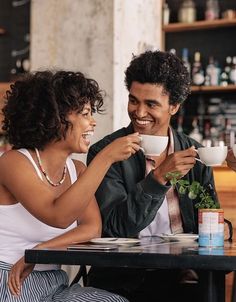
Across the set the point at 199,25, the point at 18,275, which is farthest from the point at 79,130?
the point at 199,25

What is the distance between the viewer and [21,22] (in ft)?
22.0

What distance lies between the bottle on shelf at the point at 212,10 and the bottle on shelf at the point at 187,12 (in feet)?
0.40

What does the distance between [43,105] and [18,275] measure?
59 cm

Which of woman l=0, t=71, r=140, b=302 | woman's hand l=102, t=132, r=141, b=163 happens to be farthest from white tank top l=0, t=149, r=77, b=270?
woman's hand l=102, t=132, r=141, b=163

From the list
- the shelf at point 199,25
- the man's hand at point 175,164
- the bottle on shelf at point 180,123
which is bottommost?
the bottle on shelf at point 180,123


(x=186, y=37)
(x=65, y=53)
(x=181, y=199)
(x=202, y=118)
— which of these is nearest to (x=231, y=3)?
(x=186, y=37)

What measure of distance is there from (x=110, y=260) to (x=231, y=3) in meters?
4.46

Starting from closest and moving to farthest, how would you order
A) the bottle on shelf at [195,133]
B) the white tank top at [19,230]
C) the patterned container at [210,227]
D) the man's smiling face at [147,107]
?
the patterned container at [210,227], the white tank top at [19,230], the man's smiling face at [147,107], the bottle on shelf at [195,133]

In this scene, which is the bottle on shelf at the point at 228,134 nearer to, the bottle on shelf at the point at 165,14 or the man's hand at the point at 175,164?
the bottle on shelf at the point at 165,14

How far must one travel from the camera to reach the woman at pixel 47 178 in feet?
7.00

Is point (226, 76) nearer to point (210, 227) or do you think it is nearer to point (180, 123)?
point (180, 123)

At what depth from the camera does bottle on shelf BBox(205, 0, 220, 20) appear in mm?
5812

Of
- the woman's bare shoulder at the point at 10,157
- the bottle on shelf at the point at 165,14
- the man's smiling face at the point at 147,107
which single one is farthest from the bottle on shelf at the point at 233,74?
the woman's bare shoulder at the point at 10,157

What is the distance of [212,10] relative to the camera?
5.83 metres
